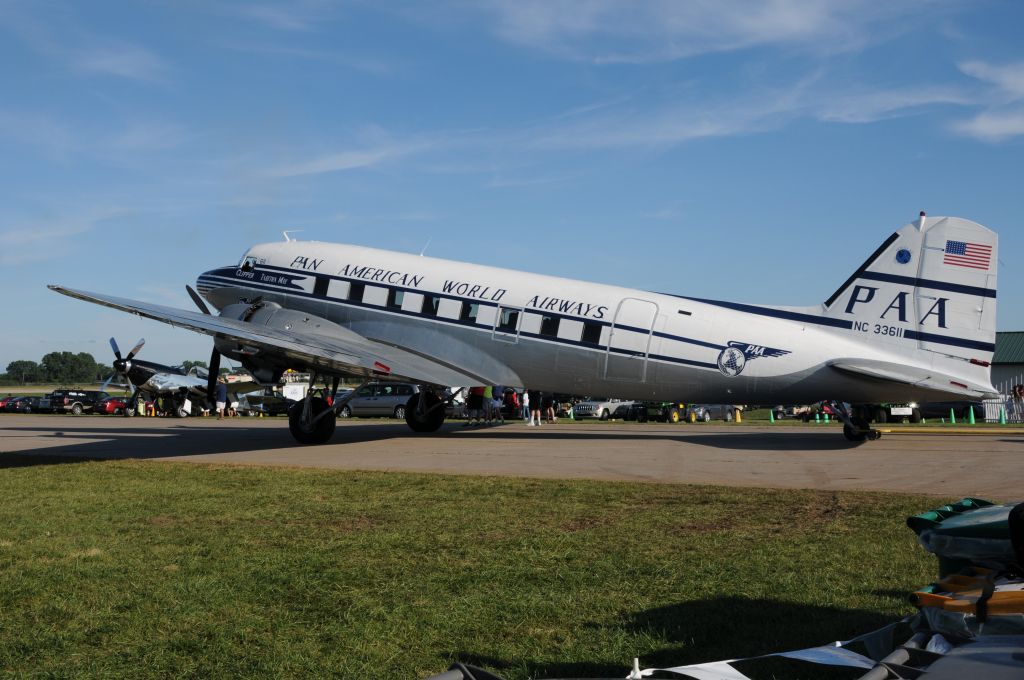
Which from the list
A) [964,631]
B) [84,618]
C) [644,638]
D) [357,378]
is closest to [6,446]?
[357,378]

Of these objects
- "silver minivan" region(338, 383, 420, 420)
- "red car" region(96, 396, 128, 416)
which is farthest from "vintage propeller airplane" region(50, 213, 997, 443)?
"red car" region(96, 396, 128, 416)

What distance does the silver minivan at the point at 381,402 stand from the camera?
48.2 m

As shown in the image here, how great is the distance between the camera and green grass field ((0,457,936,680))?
5684 mm

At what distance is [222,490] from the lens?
1370 centimetres

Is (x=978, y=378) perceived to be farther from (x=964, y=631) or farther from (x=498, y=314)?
(x=964, y=631)

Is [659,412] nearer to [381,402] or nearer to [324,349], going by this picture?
[381,402]

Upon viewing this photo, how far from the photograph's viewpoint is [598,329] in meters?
20.8

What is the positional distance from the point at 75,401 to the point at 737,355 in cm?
6040

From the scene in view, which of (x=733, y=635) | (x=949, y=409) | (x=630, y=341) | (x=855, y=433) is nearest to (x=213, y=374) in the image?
(x=630, y=341)

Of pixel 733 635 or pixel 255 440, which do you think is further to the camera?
pixel 255 440

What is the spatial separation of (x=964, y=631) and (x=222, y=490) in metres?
12.3

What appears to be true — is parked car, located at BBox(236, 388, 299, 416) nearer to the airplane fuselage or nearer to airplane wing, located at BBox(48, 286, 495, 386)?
the airplane fuselage

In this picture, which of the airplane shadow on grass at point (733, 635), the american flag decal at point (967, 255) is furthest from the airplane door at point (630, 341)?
the airplane shadow on grass at point (733, 635)

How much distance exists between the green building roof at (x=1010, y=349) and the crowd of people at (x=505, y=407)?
35.8 m
